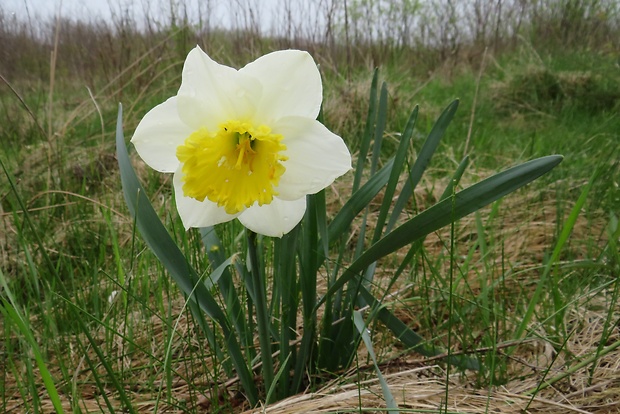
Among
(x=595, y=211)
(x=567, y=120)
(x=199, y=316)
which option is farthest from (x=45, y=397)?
(x=567, y=120)

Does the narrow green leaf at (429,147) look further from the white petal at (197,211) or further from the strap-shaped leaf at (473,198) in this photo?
the white petal at (197,211)

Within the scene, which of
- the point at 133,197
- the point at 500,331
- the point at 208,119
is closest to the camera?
the point at 208,119

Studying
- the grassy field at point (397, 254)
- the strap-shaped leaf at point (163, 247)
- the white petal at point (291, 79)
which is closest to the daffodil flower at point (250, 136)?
the white petal at point (291, 79)

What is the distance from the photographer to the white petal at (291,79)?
2.52ft

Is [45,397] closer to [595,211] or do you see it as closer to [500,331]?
[500,331]

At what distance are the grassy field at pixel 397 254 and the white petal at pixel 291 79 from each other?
13.0 inches

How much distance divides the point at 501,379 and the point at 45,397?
1000mm

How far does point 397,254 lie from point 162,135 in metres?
1.29

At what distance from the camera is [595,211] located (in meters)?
1.93

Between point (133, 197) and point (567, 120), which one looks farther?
point (567, 120)

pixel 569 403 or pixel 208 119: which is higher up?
pixel 208 119

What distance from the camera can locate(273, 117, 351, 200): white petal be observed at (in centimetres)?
77

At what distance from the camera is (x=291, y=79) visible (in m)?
0.77

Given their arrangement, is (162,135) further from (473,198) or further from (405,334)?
(405,334)
